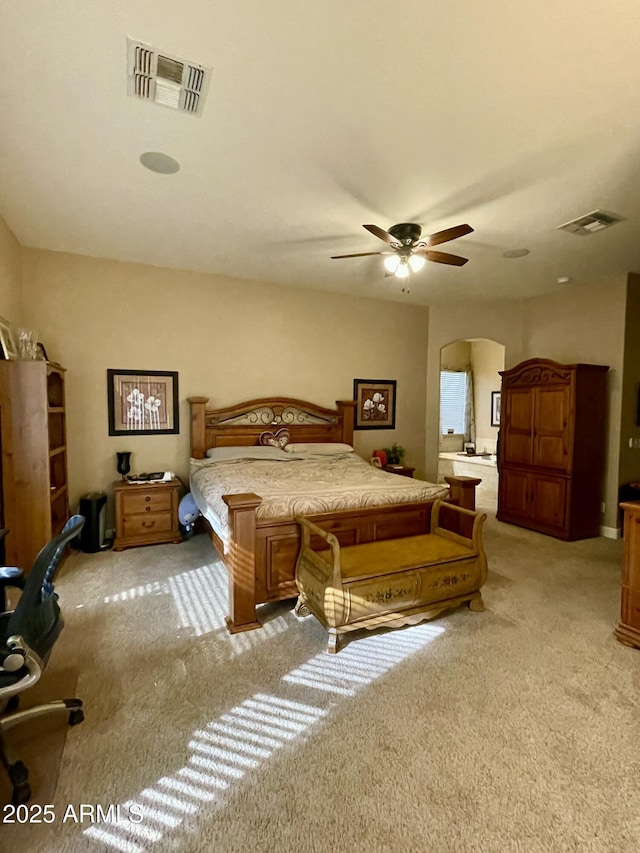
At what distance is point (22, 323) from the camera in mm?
4109

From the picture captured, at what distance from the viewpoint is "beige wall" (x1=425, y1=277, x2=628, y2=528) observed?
4.78m

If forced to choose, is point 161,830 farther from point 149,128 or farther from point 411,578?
point 149,128

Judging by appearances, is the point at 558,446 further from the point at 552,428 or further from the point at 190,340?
the point at 190,340

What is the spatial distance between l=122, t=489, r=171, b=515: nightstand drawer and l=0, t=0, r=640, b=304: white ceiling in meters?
2.54

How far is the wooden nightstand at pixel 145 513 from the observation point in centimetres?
419

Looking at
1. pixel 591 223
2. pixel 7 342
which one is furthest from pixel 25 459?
pixel 591 223

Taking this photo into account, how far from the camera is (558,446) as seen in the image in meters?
4.73

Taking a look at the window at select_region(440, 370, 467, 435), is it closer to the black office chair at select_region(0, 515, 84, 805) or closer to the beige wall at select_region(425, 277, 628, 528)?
the beige wall at select_region(425, 277, 628, 528)

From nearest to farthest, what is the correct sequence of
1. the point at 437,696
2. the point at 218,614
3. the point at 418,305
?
the point at 437,696 < the point at 218,614 < the point at 418,305

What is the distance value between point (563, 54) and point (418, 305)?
4.56 m

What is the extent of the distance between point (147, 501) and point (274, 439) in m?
1.64

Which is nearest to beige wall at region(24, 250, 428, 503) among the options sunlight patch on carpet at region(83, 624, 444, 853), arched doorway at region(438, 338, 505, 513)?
arched doorway at region(438, 338, 505, 513)

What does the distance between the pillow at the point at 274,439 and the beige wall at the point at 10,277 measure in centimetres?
277

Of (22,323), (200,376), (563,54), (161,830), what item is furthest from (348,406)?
(161,830)
